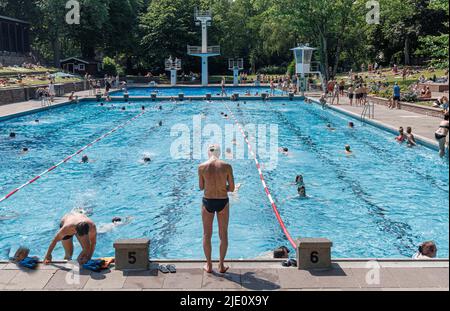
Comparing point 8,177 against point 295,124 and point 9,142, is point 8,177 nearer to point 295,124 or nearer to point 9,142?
point 9,142

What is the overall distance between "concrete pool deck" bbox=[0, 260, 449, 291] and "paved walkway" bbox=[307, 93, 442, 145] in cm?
1106

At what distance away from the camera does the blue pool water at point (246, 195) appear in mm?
9633

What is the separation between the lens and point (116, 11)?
63156mm

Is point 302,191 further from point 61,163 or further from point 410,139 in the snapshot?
point 61,163

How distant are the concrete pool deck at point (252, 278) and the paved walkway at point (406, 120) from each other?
36.3ft

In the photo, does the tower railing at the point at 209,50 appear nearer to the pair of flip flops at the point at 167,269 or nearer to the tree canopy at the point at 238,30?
the tree canopy at the point at 238,30

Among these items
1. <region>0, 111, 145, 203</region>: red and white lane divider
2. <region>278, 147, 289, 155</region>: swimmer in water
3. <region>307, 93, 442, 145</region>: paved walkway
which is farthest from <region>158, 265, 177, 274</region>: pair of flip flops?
<region>307, 93, 442, 145</region>: paved walkway

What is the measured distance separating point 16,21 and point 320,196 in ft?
178

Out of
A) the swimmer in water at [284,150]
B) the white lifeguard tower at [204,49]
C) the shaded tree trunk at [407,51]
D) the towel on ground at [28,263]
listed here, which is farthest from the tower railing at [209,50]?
the towel on ground at [28,263]

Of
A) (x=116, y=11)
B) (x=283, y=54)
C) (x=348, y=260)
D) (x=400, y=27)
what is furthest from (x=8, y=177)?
(x=283, y=54)

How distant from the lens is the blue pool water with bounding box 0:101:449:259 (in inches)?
379

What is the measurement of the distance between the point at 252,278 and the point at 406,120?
18.3 metres

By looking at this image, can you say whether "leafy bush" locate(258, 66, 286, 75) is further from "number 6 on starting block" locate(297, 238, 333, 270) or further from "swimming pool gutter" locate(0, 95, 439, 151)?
"number 6 on starting block" locate(297, 238, 333, 270)

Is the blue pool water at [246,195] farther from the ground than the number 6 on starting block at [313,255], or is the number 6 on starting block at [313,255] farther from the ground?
the number 6 on starting block at [313,255]
